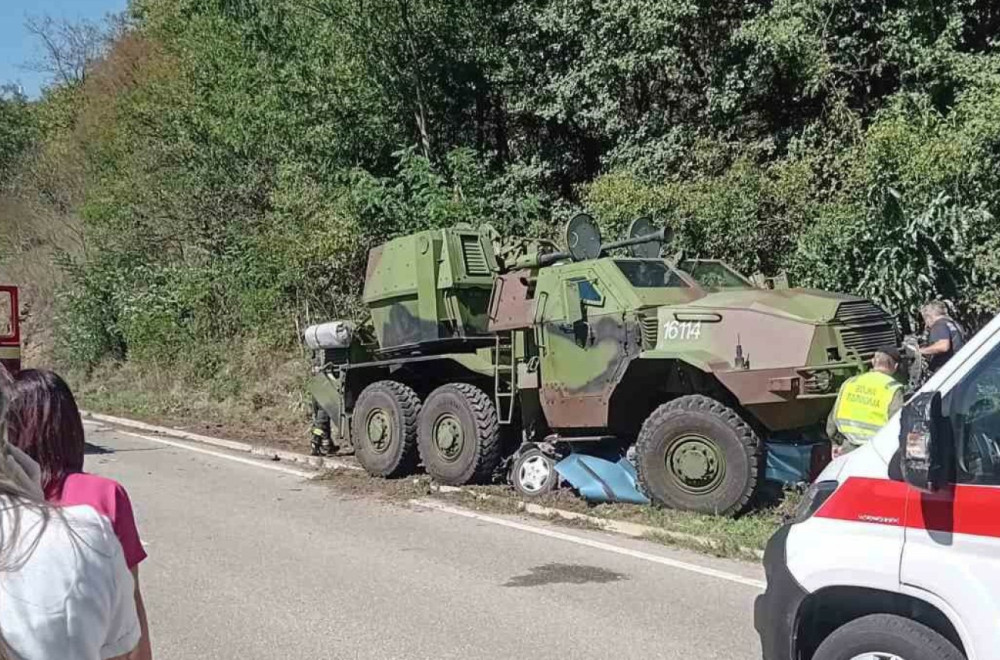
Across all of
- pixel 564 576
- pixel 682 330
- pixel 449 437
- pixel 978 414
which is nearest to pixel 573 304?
pixel 682 330

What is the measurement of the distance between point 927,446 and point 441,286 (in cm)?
851

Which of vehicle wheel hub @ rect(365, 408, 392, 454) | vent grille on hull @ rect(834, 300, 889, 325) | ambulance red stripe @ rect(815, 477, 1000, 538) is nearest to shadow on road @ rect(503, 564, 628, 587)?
vent grille on hull @ rect(834, 300, 889, 325)

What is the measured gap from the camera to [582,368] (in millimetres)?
9781

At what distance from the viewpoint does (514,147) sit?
21297 millimetres

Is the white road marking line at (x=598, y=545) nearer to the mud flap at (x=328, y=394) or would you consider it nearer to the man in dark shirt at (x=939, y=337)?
the mud flap at (x=328, y=394)

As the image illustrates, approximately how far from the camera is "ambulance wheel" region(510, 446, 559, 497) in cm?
1007

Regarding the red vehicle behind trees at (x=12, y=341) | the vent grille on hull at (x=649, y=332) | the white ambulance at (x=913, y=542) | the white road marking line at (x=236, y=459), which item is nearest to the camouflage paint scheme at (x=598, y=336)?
the vent grille on hull at (x=649, y=332)

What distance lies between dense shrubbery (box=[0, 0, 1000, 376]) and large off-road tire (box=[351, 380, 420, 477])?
16.5 feet

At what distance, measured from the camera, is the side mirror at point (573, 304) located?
9719 millimetres

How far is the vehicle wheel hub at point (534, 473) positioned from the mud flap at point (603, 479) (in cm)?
28

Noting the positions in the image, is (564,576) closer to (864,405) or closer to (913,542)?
(864,405)

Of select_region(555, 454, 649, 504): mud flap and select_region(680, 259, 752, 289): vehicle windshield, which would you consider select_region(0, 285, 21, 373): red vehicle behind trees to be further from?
select_region(680, 259, 752, 289): vehicle windshield

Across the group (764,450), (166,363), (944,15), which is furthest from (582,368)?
(166,363)

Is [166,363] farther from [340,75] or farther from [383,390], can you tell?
[383,390]
